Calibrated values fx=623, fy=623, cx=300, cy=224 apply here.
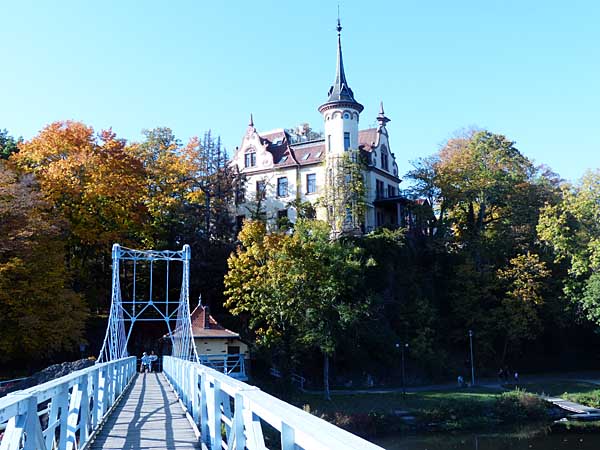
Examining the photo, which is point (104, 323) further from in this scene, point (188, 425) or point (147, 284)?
point (188, 425)

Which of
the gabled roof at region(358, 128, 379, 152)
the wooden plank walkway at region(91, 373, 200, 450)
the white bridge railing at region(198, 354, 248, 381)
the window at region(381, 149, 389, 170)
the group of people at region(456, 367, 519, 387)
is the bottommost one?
the group of people at region(456, 367, 519, 387)

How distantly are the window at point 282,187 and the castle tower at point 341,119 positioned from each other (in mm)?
4467

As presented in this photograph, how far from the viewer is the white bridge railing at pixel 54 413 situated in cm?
418

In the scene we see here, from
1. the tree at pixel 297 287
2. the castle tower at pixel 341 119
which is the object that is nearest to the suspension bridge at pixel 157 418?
the tree at pixel 297 287

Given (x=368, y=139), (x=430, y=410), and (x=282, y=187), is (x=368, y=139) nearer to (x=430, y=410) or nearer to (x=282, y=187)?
(x=282, y=187)

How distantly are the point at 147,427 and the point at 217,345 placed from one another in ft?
72.9

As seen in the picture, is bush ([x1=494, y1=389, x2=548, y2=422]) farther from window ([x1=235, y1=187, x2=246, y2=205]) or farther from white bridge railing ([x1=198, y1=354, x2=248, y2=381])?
window ([x1=235, y1=187, x2=246, y2=205])

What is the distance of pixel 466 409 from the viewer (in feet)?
91.5

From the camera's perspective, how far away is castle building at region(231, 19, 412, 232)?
4122 cm

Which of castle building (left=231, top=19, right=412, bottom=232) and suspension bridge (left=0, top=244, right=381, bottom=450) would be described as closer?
suspension bridge (left=0, top=244, right=381, bottom=450)

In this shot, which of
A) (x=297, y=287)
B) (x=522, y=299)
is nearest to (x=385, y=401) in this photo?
(x=297, y=287)

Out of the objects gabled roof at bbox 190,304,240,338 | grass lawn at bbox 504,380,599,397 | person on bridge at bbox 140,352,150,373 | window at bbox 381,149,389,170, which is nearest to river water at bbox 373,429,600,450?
grass lawn at bbox 504,380,599,397

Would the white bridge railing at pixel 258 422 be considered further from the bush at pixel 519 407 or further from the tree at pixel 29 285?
the bush at pixel 519 407

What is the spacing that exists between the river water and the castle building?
1650 centimetres
